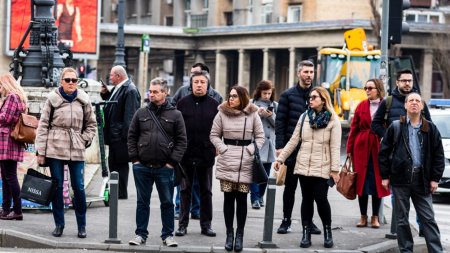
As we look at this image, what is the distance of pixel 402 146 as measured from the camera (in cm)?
1227

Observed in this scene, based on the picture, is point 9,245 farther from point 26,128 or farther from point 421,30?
point 421,30

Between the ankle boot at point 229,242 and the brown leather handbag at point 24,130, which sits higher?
the brown leather handbag at point 24,130

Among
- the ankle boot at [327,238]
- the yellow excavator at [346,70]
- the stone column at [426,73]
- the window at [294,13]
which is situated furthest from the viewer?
the window at [294,13]

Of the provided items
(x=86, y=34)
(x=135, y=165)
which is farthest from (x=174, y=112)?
(x=86, y=34)

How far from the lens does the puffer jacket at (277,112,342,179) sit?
12992mm

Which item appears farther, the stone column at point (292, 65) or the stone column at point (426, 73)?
the stone column at point (292, 65)

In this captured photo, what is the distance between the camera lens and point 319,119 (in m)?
13.1

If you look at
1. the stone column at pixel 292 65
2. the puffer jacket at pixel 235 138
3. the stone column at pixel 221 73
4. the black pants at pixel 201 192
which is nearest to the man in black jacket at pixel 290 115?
the black pants at pixel 201 192

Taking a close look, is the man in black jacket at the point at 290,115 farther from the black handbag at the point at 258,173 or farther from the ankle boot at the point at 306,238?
the black handbag at the point at 258,173

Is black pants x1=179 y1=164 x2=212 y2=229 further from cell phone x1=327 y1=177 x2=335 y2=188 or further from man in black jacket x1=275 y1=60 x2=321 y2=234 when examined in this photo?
cell phone x1=327 y1=177 x2=335 y2=188

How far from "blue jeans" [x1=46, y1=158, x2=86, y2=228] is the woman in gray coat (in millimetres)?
4159

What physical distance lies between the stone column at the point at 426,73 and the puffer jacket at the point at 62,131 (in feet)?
166

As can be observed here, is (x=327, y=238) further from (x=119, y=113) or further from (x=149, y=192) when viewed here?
(x=119, y=113)

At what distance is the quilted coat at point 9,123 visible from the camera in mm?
13633
